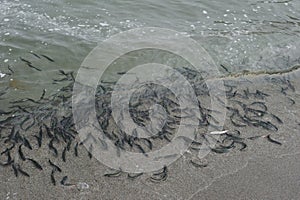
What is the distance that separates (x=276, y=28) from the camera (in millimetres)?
8734

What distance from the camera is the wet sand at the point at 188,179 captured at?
13.3 ft

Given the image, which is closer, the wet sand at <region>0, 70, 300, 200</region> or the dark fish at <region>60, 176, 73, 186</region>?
the wet sand at <region>0, 70, 300, 200</region>

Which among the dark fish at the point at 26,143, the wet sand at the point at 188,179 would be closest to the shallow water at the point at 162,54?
the wet sand at the point at 188,179

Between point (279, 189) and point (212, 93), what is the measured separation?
7.53 feet

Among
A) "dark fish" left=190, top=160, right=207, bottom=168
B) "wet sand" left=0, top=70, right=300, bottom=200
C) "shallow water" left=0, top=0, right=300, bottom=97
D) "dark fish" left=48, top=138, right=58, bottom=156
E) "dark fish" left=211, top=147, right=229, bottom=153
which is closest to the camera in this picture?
"wet sand" left=0, top=70, right=300, bottom=200

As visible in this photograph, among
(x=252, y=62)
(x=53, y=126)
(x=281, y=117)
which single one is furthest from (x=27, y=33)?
(x=281, y=117)

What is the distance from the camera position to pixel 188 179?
4.29 m

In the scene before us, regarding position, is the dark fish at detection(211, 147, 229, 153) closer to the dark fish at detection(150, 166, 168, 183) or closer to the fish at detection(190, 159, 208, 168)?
the fish at detection(190, 159, 208, 168)

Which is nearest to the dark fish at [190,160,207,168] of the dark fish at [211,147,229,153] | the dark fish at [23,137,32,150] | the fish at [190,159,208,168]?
the fish at [190,159,208,168]

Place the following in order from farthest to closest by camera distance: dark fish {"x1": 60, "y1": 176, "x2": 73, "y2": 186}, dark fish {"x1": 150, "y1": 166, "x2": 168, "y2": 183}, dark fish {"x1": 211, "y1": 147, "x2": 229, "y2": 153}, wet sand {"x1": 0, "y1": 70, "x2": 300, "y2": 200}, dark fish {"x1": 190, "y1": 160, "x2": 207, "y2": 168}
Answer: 1. dark fish {"x1": 211, "y1": 147, "x2": 229, "y2": 153}
2. dark fish {"x1": 190, "y1": 160, "x2": 207, "y2": 168}
3. dark fish {"x1": 150, "y1": 166, "x2": 168, "y2": 183}
4. dark fish {"x1": 60, "y1": 176, "x2": 73, "y2": 186}
5. wet sand {"x1": 0, "y1": 70, "x2": 300, "y2": 200}

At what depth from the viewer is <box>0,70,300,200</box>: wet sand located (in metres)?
4.05

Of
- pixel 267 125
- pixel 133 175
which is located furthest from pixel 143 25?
pixel 133 175

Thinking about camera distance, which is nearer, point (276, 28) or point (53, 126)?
point (53, 126)

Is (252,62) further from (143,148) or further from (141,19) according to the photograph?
(143,148)
